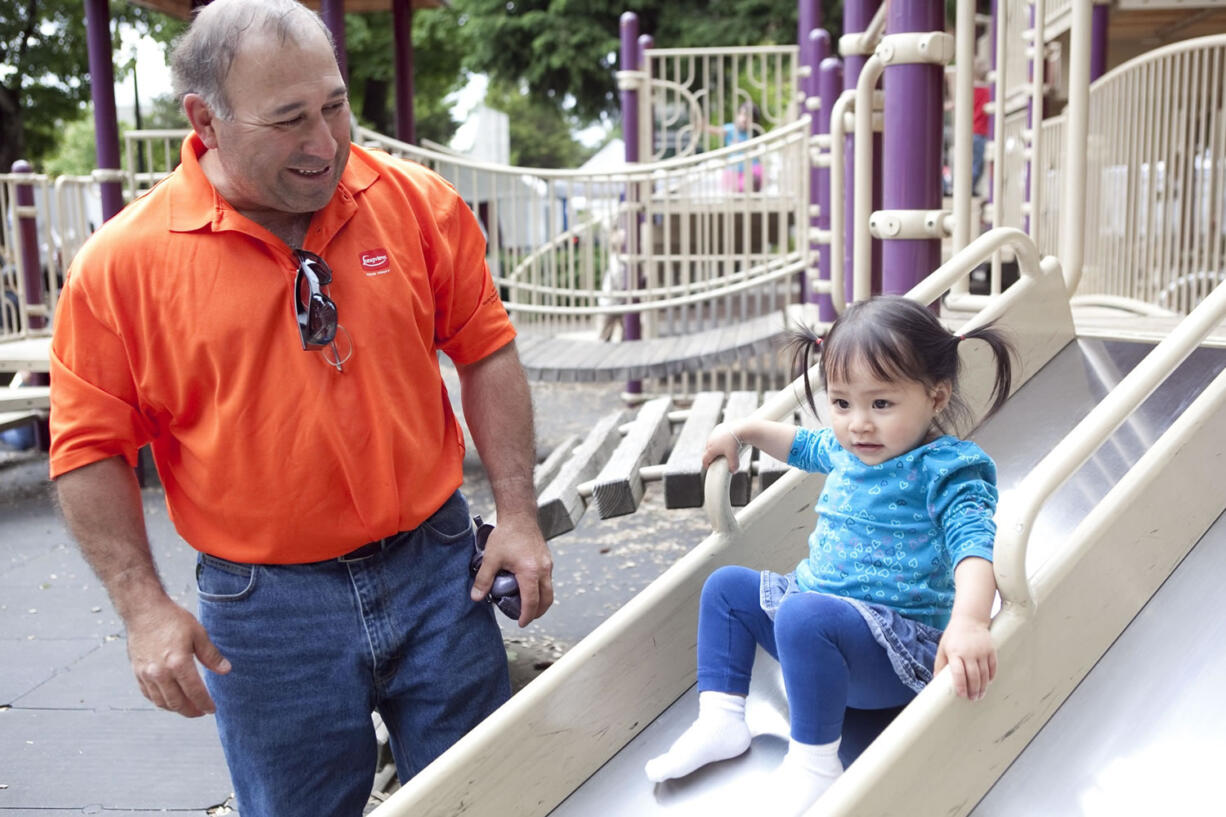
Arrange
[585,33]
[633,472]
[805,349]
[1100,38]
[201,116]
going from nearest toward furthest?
1. [201,116]
2. [805,349]
3. [633,472]
4. [1100,38]
5. [585,33]

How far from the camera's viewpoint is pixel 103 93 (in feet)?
24.0

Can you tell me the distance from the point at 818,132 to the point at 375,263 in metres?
5.30

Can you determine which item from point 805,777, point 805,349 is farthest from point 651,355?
point 805,777

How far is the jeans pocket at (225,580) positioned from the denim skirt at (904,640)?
0.93 metres

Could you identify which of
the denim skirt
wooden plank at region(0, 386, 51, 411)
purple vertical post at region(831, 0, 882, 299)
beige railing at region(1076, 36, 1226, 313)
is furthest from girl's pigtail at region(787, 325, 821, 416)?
wooden plank at region(0, 386, 51, 411)

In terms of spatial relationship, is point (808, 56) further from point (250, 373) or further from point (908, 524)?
point (250, 373)

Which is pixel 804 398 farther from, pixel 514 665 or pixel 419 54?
pixel 419 54

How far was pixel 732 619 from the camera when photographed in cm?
231

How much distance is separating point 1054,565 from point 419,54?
23904 mm

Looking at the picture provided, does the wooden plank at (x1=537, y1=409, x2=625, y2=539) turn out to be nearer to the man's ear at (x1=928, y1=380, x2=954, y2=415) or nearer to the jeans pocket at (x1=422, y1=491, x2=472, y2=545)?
the jeans pocket at (x1=422, y1=491, x2=472, y2=545)

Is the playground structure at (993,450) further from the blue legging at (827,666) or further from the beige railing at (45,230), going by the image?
the beige railing at (45,230)

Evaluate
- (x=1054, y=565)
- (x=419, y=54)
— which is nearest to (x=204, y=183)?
(x=1054, y=565)

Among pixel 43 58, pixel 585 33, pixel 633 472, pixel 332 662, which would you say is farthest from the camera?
pixel 43 58

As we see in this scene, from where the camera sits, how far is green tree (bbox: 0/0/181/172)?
22.5 meters
